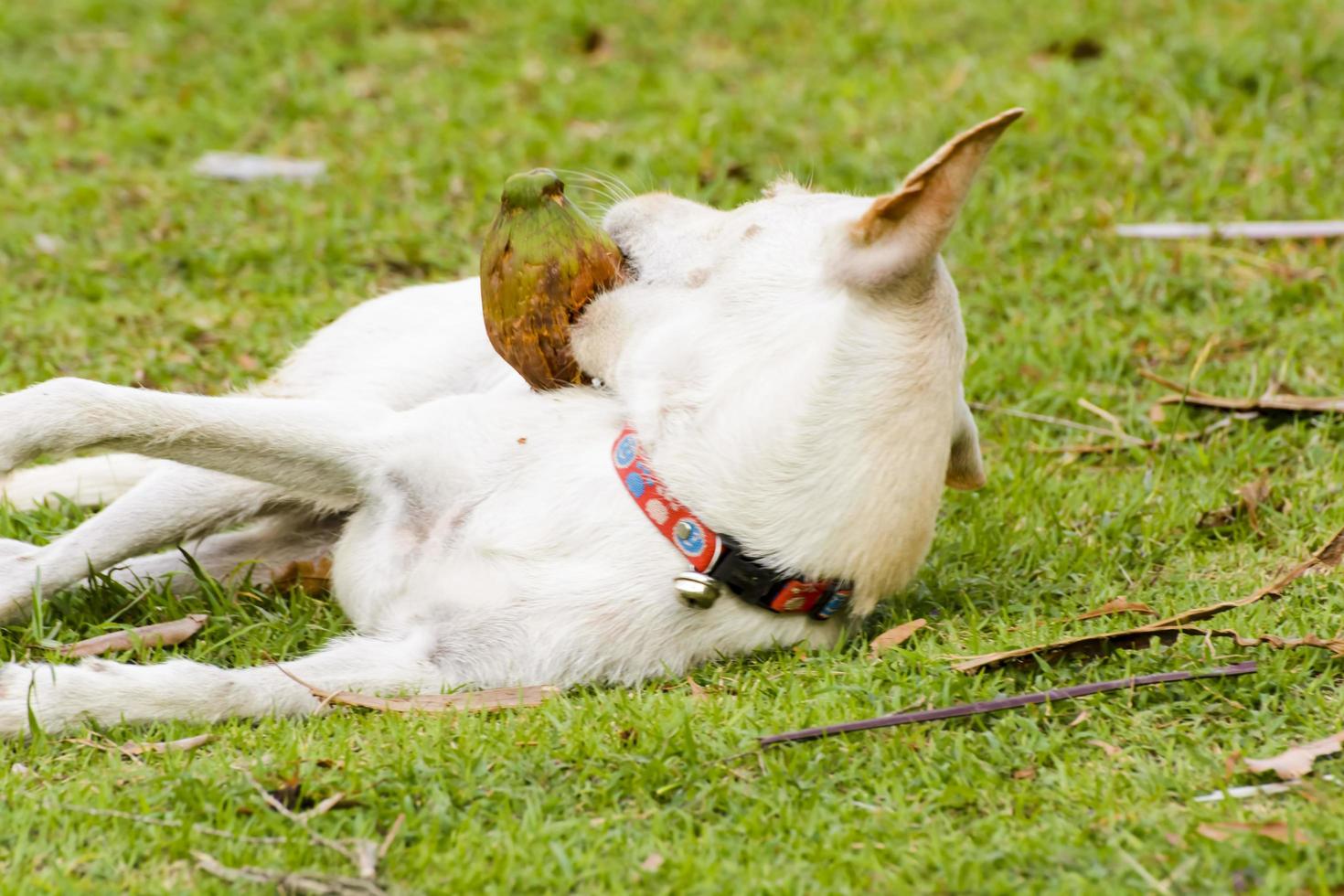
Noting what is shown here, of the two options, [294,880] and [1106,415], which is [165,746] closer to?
[294,880]

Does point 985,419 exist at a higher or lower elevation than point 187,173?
lower

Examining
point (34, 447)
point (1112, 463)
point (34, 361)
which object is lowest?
point (1112, 463)

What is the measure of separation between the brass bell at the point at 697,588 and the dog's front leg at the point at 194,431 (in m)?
0.84

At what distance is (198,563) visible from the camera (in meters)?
4.46

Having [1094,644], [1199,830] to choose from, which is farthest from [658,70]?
[1199,830]

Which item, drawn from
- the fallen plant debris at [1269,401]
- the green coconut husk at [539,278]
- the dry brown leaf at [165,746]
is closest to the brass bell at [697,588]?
the green coconut husk at [539,278]

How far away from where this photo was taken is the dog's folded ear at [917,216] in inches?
128

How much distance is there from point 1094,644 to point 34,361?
12.4 feet

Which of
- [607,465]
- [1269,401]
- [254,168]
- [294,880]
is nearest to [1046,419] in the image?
[1269,401]

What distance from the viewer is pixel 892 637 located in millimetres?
3928

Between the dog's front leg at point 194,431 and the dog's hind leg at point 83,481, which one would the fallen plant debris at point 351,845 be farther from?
the dog's hind leg at point 83,481

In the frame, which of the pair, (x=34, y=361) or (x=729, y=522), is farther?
(x=34, y=361)

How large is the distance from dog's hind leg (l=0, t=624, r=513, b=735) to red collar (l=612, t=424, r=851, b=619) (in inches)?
18.1

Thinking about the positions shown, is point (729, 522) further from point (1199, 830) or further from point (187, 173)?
point (187, 173)
